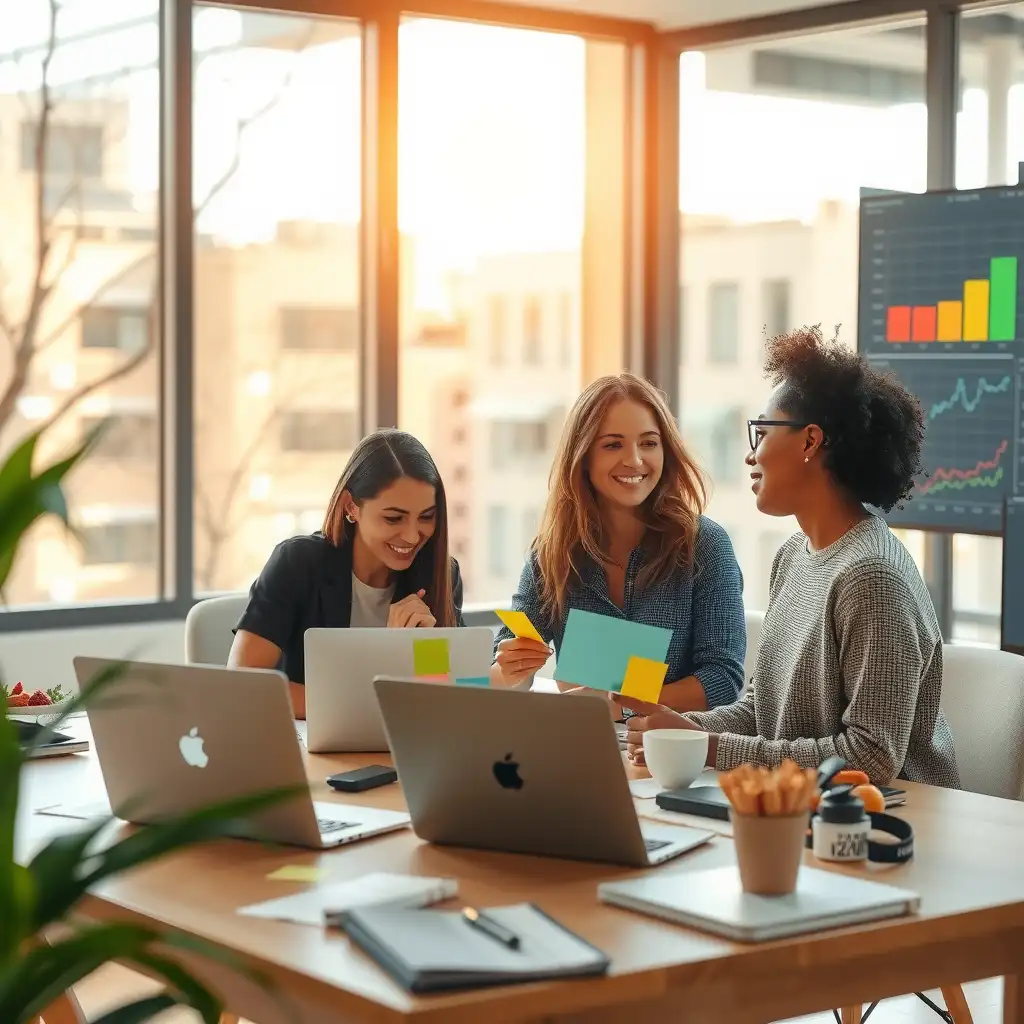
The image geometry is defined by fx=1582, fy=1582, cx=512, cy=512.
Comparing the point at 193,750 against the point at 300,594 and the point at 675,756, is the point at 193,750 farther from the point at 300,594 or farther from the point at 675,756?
the point at 300,594

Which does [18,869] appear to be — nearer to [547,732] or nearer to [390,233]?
[547,732]

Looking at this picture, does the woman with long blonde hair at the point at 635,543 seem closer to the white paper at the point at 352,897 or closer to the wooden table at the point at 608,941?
the wooden table at the point at 608,941

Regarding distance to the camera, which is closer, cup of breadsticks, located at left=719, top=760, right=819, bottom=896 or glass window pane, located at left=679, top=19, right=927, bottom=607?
cup of breadsticks, located at left=719, top=760, right=819, bottom=896

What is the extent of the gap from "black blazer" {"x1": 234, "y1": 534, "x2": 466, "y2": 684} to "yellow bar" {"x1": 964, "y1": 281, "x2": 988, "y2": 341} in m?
1.87

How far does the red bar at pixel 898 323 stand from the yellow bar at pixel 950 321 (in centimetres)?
11

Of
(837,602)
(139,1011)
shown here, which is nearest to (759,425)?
(837,602)

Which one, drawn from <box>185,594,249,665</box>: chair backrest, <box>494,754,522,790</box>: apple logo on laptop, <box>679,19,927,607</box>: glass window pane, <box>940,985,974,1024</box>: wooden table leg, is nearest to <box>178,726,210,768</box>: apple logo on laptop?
<box>494,754,522,790</box>: apple logo on laptop

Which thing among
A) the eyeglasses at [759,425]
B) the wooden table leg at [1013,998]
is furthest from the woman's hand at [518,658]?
the wooden table leg at [1013,998]

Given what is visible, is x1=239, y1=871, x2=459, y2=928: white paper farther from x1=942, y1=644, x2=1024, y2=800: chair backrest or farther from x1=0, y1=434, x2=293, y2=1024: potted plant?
x1=942, y1=644, x2=1024, y2=800: chair backrest

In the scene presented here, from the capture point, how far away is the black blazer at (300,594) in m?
2.90

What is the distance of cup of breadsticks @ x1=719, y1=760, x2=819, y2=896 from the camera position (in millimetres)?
1565

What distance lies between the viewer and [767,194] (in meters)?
4.96

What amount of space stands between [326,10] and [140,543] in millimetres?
1634

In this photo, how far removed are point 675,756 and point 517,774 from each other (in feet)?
1.39
